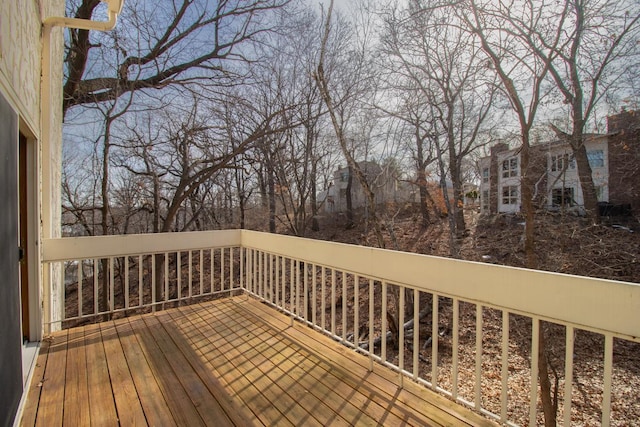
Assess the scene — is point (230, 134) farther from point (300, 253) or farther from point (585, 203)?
point (585, 203)

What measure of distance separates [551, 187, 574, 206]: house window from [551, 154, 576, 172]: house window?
2.45ft

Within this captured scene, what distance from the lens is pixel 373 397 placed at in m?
1.93

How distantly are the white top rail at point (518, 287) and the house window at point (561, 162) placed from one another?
7.46 metres

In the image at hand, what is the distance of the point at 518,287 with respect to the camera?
1.50 meters

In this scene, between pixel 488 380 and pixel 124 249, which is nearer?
pixel 124 249

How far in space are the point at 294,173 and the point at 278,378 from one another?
28.4ft

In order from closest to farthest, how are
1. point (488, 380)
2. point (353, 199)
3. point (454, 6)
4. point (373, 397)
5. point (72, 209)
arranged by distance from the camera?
point (373, 397)
point (454, 6)
point (488, 380)
point (72, 209)
point (353, 199)

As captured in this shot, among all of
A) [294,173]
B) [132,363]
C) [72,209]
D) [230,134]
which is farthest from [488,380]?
[72,209]

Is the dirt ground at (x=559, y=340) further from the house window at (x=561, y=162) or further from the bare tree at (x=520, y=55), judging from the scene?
the bare tree at (x=520, y=55)

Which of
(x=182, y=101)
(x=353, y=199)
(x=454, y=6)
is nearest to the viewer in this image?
(x=454, y=6)

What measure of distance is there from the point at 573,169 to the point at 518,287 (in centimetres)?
887

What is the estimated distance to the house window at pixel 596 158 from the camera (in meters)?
8.66

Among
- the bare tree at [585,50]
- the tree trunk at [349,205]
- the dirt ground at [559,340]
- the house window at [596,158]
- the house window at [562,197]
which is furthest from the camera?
the tree trunk at [349,205]

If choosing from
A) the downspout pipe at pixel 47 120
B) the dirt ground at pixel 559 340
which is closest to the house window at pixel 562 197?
the dirt ground at pixel 559 340
